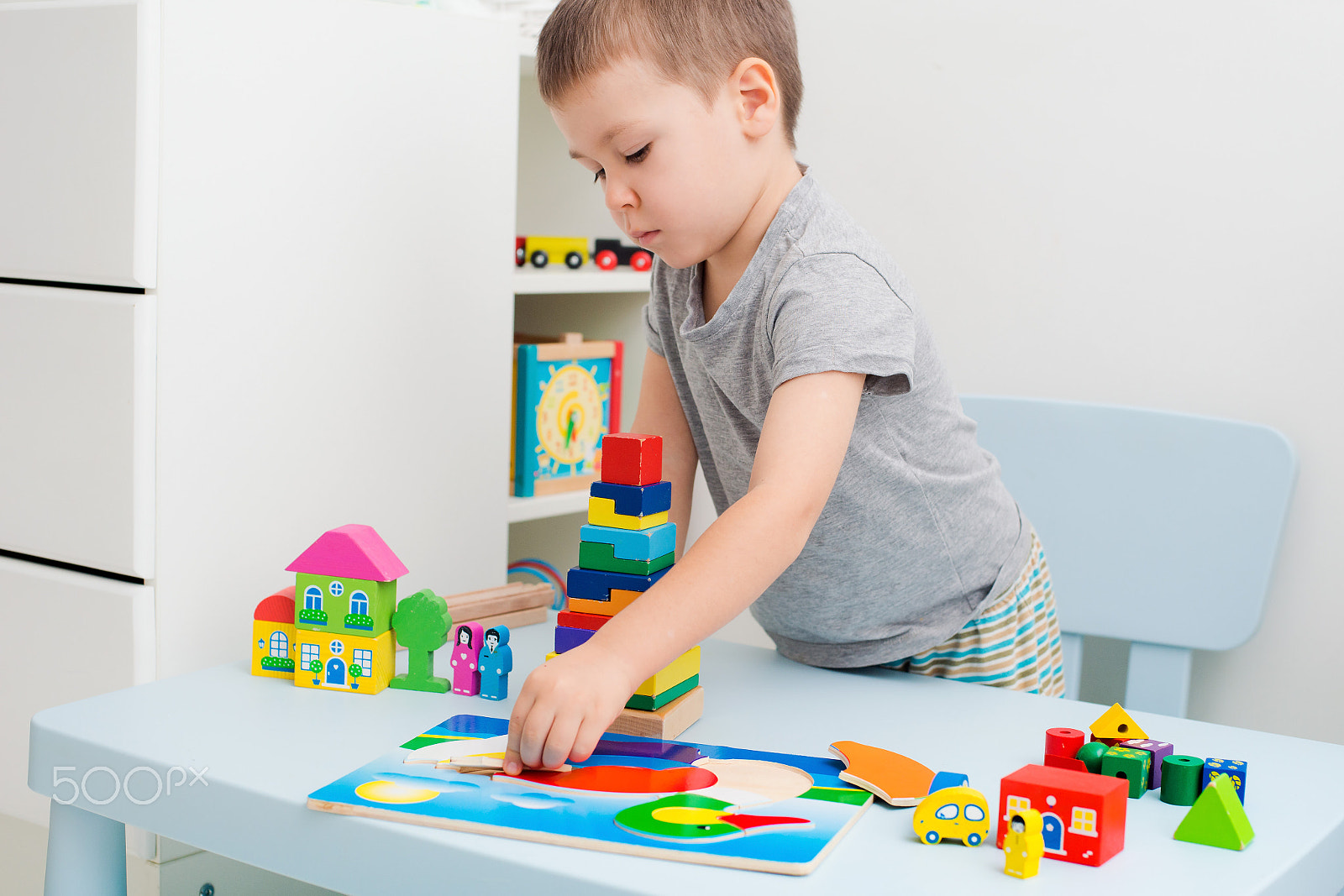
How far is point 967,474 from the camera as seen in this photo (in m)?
0.95

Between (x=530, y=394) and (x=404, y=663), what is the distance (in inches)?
18.1

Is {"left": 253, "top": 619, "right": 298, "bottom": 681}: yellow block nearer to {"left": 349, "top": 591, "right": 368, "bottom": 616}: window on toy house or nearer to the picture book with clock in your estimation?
→ {"left": 349, "top": 591, "right": 368, "bottom": 616}: window on toy house

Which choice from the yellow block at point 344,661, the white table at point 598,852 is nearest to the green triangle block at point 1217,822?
the white table at point 598,852

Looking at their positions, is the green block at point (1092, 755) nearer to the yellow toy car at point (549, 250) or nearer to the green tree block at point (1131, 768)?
the green tree block at point (1131, 768)

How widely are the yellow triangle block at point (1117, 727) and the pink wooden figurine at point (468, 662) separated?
Answer: 0.38 metres

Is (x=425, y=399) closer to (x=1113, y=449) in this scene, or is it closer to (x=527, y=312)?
(x=527, y=312)

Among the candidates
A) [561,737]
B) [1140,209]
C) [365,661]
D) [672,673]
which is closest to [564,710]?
[561,737]

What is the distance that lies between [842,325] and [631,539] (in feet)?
0.61

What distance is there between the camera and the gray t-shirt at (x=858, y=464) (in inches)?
31.8

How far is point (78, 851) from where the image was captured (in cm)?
67

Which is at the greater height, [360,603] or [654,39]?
[654,39]

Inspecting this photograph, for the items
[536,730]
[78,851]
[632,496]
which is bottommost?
[78,851]

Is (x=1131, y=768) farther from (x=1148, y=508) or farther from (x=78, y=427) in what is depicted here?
(x=78, y=427)

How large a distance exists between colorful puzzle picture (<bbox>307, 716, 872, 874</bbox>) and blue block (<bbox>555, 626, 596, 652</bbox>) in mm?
68
